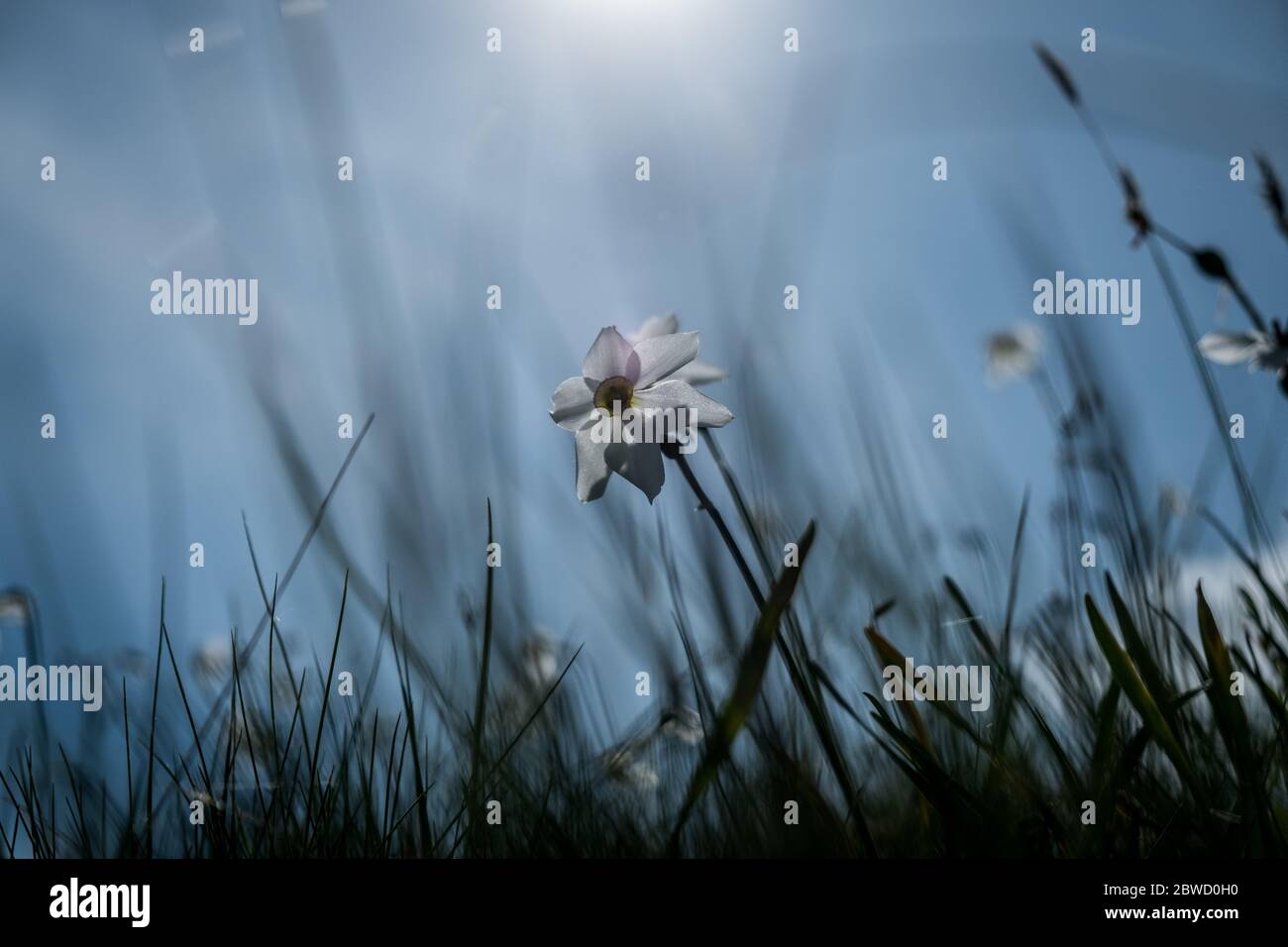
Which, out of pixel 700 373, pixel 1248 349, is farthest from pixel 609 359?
pixel 1248 349

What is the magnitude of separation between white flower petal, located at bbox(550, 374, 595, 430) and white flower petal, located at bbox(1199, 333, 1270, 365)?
0.77 m

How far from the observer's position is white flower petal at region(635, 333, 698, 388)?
629 mm

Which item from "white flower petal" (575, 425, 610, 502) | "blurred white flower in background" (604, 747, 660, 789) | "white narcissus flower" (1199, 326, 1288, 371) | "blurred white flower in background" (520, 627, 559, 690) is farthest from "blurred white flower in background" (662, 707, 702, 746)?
"white narcissus flower" (1199, 326, 1288, 371)

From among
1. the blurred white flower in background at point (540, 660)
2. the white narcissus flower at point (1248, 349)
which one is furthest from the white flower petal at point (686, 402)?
the white narcissus flower at point (1248, 349)

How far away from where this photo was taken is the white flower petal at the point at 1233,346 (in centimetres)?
87

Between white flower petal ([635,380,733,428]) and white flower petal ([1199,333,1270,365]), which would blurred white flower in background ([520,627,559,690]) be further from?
white flower petal ([1199,333,1270,365])

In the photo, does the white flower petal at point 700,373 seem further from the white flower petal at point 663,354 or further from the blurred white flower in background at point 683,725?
the blurred white flower in background at point 683,725

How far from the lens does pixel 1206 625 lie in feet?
2.33

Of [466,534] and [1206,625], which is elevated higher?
[466,534]

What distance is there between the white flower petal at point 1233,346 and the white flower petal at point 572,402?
0.77 meters

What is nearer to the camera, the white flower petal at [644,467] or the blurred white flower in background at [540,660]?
the white flower petal at [644,467]
